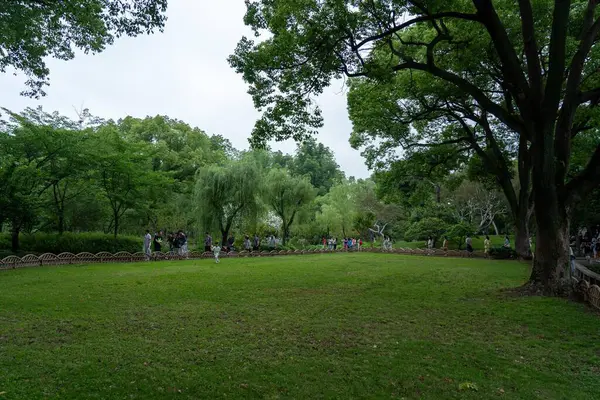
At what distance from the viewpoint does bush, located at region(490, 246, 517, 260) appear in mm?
23469

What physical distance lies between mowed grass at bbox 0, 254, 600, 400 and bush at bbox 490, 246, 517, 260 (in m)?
15.7

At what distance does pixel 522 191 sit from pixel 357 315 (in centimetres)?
1519

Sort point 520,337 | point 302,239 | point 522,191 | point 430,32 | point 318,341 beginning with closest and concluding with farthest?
Result: point 318,341
point 520,337
point 430,32
point 522,191
point 302,239

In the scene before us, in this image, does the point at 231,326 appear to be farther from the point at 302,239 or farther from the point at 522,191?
the point at 302,239

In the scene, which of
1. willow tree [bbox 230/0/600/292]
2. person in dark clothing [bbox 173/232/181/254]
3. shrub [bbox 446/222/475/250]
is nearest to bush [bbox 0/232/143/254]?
person in dark clothing [bbox 173/232/181/254]

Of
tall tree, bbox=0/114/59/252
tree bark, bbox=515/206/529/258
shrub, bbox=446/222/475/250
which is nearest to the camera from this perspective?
tall tree, bbox=0/114/59/252

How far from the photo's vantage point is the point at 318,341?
575 cm

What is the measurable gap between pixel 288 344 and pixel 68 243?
56.9ft

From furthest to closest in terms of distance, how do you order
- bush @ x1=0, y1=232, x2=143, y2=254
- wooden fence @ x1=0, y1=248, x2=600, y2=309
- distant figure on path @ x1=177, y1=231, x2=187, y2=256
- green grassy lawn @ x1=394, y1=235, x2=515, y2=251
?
green grassy lawn @ x1=394, y1=235, x2=515, y2=251, distant figure on path @ x1=177, y1=231, x2=187, y2=256, bush @ x1=0, y1=232, x2=143, y2=254, wooden fence @ x1=0, y1=248, x2=600, y2=309

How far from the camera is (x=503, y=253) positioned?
23.8 metres

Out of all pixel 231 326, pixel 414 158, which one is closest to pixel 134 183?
pixel 414 158

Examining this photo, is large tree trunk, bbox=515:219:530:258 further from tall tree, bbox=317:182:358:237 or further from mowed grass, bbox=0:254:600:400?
tall tree, bbox=317:182:358:237

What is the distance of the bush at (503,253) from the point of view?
924 inches

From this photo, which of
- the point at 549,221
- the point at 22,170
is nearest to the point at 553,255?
the point at 549,221
